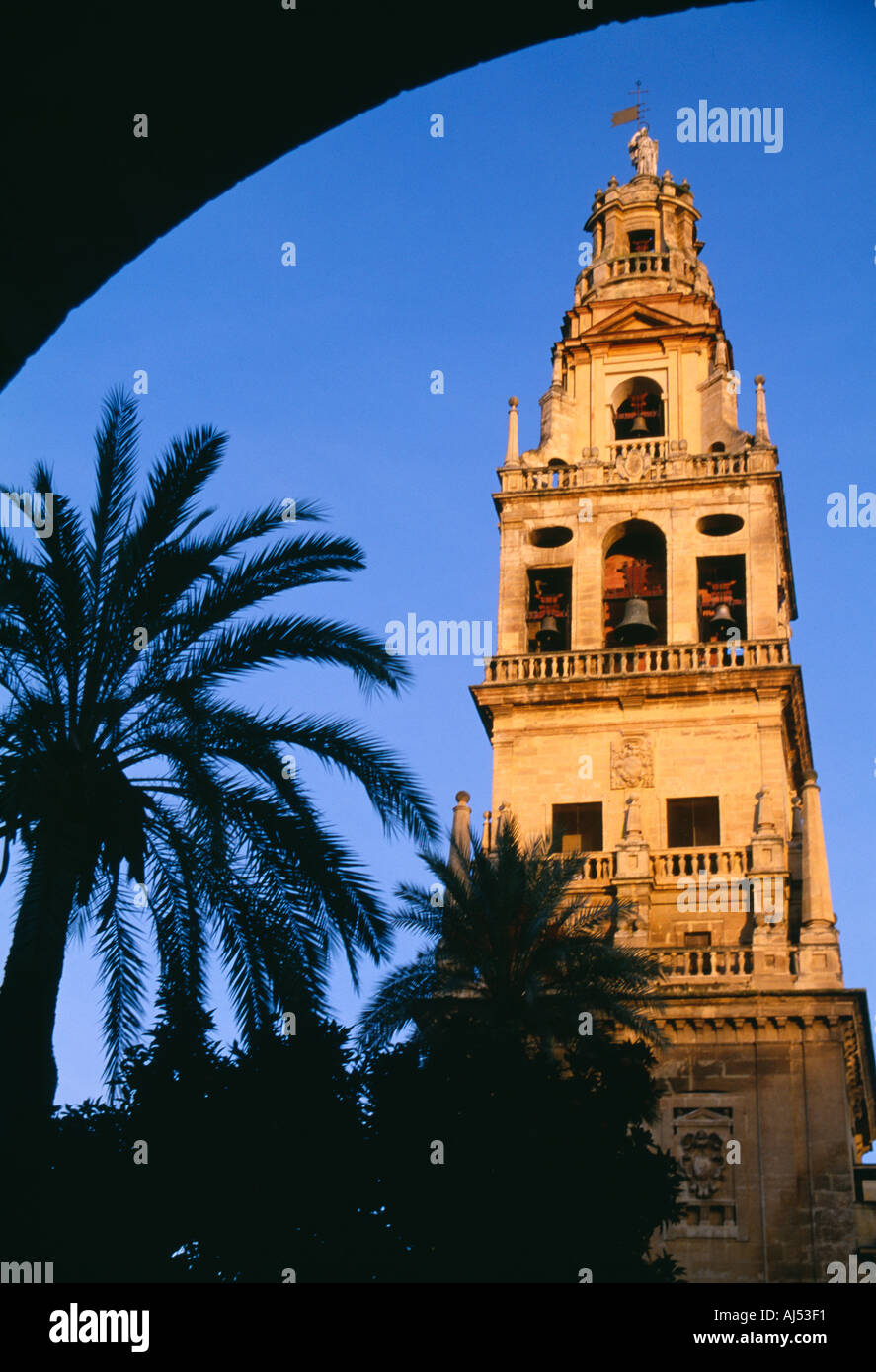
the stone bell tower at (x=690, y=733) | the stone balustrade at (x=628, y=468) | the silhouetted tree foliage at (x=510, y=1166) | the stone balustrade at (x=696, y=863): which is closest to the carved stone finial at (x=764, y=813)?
the stone bell tower at (x=690, y=733)

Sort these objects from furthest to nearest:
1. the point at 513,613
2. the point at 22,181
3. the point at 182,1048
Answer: the point at 513,613, the point at 182,1048, the point at 22,181

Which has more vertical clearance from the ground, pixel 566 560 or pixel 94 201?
pixel 566 560

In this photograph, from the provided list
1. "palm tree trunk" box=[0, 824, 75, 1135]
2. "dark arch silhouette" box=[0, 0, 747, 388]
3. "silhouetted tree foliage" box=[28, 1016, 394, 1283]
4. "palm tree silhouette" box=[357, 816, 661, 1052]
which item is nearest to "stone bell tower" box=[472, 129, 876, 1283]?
"palm tree silhouette" box=[357, 816, 661, 1052]

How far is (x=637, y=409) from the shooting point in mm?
40750

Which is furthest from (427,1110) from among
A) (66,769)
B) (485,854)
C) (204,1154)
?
(66,769)

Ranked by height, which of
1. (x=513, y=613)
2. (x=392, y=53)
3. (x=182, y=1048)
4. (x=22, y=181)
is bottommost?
(x=182, y=1048)

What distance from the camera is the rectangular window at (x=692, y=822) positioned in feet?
108

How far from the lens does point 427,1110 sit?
20062 mm

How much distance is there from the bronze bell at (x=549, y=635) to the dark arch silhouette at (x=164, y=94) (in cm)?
3336

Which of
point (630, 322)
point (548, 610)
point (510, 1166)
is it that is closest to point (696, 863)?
point (548, 610)

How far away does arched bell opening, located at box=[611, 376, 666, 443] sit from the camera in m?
40.2

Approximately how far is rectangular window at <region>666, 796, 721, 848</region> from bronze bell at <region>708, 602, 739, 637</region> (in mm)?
4532
